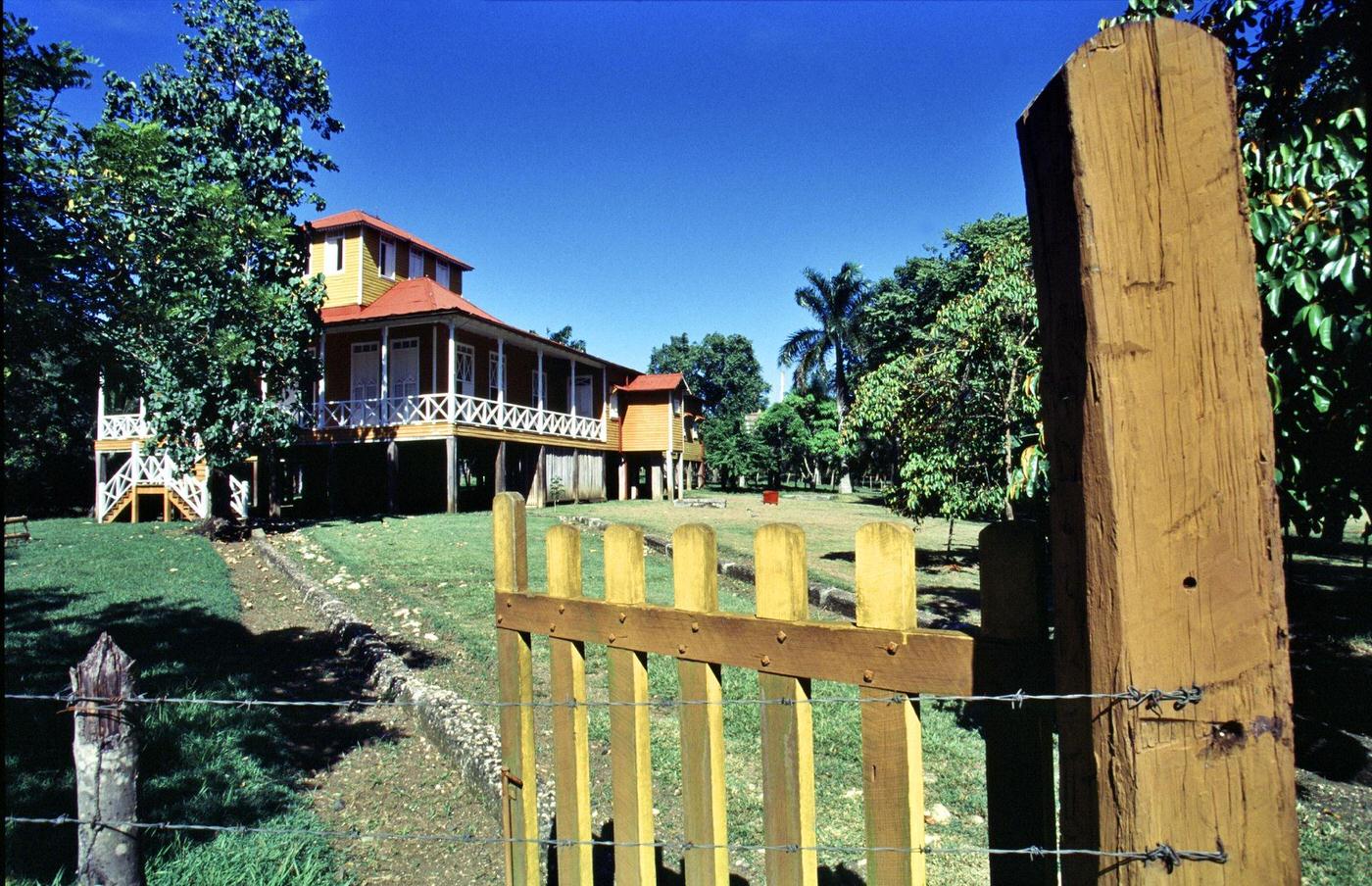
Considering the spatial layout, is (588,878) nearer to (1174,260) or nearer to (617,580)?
(617,580)

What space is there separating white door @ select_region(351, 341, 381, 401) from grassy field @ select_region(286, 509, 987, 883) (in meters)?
13.7

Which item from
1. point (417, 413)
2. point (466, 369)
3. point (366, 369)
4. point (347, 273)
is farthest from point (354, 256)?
point (417, 413)

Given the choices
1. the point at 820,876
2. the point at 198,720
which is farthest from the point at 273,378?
the point at 820,876

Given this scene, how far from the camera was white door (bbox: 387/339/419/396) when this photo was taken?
25016 mm

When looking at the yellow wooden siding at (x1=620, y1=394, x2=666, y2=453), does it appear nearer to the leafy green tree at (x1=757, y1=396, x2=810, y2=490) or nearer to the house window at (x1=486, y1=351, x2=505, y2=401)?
the house window at (x1=486, y1=351, x2=505, y2=401)

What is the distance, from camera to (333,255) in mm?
26734

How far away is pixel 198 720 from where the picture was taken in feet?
15.5

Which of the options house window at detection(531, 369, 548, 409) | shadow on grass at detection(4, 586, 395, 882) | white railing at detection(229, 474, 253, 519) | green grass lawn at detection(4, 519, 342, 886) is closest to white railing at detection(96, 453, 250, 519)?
white railing at detection(229, 474, 253, 519)

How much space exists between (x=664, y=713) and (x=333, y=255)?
84.3 ft

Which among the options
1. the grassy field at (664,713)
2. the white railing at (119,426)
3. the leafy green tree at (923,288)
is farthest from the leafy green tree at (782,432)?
the grassy field at (664,713)

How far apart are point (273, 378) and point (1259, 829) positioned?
19355 mm

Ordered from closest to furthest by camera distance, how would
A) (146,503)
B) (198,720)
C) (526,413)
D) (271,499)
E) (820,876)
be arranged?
(820,876)
(198,720)
(271,499)
(146,503)
(526,413)

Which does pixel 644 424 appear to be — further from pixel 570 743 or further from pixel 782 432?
pixel 570 743

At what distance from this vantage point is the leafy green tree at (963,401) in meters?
9.25
